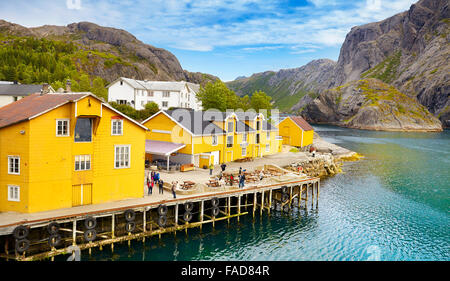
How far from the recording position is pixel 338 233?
35.7 metres

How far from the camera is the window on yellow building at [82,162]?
2895cm

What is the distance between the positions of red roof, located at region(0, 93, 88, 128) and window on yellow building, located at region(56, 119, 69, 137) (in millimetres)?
1344

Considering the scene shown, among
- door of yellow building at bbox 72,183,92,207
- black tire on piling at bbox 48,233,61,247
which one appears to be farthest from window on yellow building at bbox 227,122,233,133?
black tire on piling at bbox 48,233,61,247

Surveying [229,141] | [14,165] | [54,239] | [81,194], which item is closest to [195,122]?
[229,141]

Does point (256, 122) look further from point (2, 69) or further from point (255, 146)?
point (2, 69)

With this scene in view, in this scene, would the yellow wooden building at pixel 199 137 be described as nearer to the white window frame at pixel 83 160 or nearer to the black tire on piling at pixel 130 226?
the white window frame at pixel 83 160

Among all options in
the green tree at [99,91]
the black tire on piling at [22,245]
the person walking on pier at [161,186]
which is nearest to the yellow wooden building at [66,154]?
the person walking on pier at [161,186]

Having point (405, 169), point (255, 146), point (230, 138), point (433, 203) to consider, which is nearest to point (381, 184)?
point (433, 203)

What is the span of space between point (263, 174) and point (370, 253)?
1675cm

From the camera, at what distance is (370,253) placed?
102 feet

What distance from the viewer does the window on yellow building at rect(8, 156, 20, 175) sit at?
1048 inches

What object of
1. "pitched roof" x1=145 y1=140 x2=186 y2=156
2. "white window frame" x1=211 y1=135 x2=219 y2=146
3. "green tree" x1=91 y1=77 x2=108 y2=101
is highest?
"green tree" x1=91 y1=77 x2=108 y2=101

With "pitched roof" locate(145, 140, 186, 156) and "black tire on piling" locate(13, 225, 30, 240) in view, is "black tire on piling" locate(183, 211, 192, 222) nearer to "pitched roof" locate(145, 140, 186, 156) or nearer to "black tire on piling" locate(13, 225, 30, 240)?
"black tire on piling" locate(13, 225, 30, 240)
